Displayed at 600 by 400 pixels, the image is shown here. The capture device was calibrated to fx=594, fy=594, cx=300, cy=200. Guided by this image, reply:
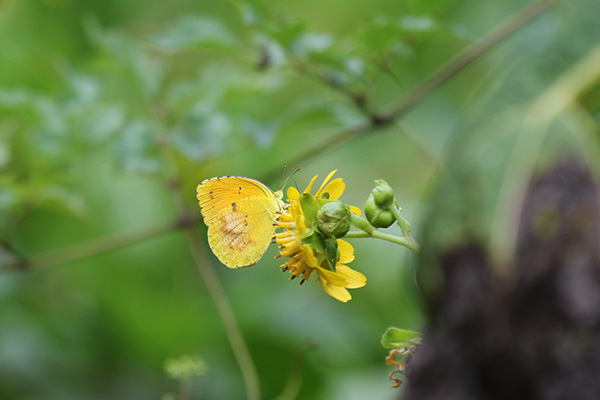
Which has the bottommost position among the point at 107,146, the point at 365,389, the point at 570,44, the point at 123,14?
the point at 365,389

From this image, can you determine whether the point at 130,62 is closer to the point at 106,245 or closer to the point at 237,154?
the point at 106,245

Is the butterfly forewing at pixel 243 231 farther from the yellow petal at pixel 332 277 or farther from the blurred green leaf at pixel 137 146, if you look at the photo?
the blurred green leaf at pixel 137 146

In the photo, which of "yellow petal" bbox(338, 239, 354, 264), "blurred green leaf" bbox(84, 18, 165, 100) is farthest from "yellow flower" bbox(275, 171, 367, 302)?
"blurred green leaf" bbox(84, 18, 165, 100)

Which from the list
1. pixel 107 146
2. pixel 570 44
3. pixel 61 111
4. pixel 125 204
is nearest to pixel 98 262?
pixel 125 204

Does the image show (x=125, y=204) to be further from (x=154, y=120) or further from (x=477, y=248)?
(x=477, y=248)

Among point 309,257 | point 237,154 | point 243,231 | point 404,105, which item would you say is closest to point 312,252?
point 309,257

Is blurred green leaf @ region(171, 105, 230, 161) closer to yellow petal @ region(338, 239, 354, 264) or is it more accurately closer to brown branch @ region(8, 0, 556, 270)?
brown branch @ region(8, 0, 556, 270)

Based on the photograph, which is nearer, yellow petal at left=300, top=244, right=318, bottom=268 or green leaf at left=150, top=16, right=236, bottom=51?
yellow petal at left=300, top=244, right=318, bottom=268
